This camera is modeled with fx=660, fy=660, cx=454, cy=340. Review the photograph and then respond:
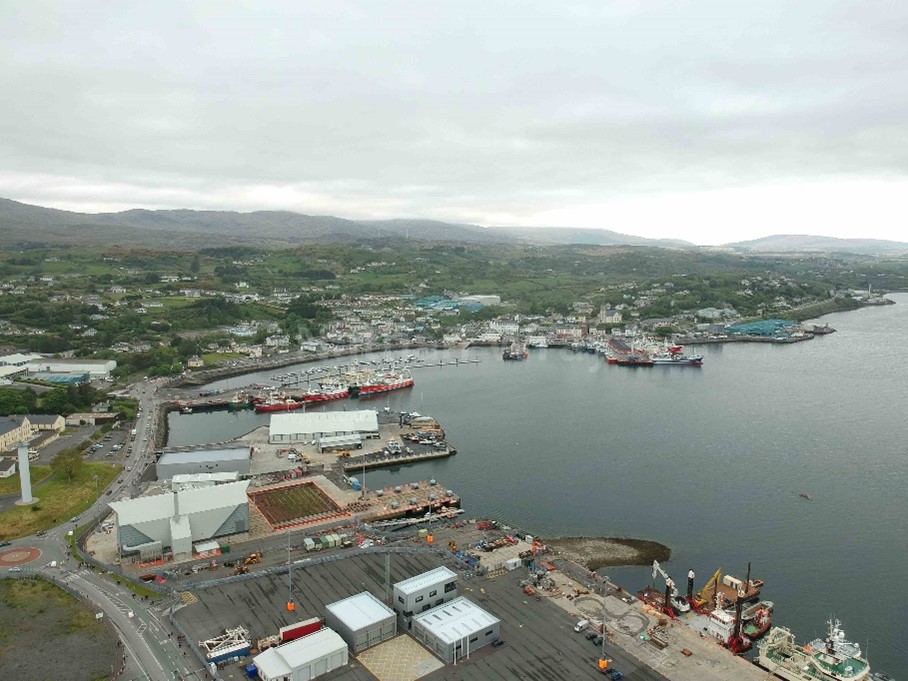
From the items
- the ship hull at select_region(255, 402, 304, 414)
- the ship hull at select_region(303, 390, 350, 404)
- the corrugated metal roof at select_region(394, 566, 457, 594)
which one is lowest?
the ship hull at select_region(255, 402, 304, 414)

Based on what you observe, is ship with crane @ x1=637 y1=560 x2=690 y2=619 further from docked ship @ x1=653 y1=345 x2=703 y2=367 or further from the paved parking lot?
docked ship @ x1=653 y1=345 x2=703 y2=367

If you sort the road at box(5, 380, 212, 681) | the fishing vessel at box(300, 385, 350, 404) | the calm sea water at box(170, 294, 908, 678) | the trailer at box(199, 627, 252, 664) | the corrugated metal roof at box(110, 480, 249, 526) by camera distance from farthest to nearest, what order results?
the fishing vessel at box(300, 385, 350, 404) → the calm sea water at box(170, 294, 908, 678) → the corrugated metal roof at box(110, 480, 249, 526) → the trailer at box(199, 627, 252, 664) → the road at box(5, 380, 212, 681)

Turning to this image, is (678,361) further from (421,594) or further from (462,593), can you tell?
(421,594)

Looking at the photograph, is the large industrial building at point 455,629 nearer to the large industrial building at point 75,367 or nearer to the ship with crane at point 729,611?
the ship with crane at point 729,611

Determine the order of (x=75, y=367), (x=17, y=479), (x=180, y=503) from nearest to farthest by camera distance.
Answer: (x=180, y=503), (x=17, y=479), (x=75, y=367)

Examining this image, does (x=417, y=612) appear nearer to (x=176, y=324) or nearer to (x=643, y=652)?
(x=643, y=652)

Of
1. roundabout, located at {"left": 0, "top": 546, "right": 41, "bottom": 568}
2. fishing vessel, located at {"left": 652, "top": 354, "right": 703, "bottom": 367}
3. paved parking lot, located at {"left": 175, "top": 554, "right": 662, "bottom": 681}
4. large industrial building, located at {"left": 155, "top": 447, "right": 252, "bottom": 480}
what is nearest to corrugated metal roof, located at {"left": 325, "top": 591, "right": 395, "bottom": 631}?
paved parking lot, located at {"left": 175, "top": 554, "right": 662, "bottom": 681}

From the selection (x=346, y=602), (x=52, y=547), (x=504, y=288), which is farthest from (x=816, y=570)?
(x=504, y=288)

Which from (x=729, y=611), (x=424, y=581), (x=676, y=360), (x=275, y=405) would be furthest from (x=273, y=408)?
(x=676, y=360)
